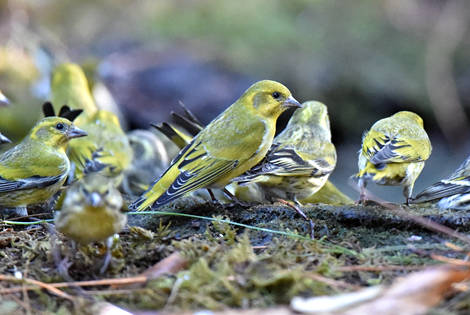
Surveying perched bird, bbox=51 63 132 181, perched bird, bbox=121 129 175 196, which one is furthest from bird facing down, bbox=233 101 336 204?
perched bird, bbox=121 129 175 196

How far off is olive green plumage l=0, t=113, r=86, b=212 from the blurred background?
5524mm

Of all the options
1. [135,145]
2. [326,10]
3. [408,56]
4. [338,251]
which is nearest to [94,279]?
[338,251]

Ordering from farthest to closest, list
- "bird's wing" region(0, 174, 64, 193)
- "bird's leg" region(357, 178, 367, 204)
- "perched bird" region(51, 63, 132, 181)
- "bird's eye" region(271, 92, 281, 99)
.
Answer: "perched bird" region(51, 63, 132, 181)
"bird's eye" region(271, 92, 281, 99)
"bird's wing" region(0, 174, 64, 193)
"bird's leg" region(357, 178, 367, 204)

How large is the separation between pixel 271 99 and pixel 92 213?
7.21 feet

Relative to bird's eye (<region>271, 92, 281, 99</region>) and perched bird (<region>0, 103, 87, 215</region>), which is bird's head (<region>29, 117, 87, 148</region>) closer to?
perched bird (<region>0, 103, 87, 215</region>)

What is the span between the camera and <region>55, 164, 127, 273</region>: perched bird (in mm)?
3381

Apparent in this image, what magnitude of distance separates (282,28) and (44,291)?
1362 centimetres

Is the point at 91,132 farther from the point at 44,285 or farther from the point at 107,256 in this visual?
the point at 44,285

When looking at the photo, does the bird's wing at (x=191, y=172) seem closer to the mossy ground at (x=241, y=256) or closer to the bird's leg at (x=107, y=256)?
the mossy ground at (x=241, y=256)

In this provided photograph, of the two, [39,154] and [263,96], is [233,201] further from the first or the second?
[39,154]

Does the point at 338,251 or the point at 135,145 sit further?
the point at 135,145

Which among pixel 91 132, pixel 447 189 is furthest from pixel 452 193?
pixel 91 132

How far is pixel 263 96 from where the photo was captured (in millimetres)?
5191

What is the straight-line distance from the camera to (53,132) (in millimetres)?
5598
